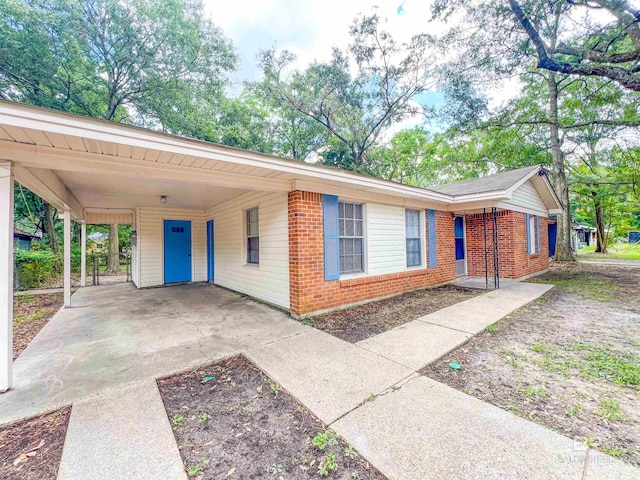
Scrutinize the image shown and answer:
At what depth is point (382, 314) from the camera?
15.9 feet

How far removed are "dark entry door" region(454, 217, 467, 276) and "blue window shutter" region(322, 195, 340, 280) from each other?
577cm

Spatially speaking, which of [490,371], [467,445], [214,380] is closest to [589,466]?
[467,445]

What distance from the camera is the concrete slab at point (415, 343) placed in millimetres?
3057

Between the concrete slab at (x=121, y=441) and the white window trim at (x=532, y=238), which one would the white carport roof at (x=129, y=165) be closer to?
the concrete slab at (x=121, y=441)

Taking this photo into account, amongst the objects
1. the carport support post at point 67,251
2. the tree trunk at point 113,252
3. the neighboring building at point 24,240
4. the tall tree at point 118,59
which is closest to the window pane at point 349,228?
the carport support post at point 67,251

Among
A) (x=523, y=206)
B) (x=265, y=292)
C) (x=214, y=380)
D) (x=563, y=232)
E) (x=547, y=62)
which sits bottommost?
(x=214, y=380)

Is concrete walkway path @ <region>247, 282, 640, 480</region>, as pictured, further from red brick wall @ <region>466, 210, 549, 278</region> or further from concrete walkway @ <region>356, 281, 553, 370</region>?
red brick wall @ <region>466, 210, 549, 278</region>

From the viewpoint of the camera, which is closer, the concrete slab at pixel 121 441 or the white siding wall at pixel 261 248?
the concrete slab at pixel 121 441

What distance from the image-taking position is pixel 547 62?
6570mm

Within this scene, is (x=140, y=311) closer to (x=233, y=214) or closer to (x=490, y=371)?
(x=233, y=214)

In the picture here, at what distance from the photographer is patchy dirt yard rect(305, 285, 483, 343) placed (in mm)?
4035

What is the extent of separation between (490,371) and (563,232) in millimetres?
14304

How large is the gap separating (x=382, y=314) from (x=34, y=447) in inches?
172

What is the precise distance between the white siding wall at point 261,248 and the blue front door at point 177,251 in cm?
139
